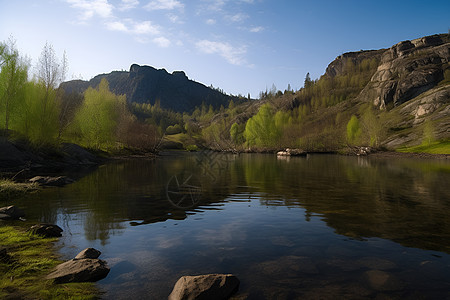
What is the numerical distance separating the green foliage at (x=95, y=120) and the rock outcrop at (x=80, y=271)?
2523 inches

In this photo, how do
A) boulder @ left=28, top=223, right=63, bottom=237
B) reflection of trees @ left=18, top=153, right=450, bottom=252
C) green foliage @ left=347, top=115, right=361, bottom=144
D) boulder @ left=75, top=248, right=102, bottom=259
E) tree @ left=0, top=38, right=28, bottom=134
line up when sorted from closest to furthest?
1. boulder @ left=75, top=248, right=102, bottom=259
2. boulder @ left=28, top=223, right=63, bottom=237
3. reflection of trees @ left=18, top=153, right=450, bottom=252
4. tree @ left=0, top=38, right=28, bottom=134
5. green foliage @ left=347, top=115, right=361, bottom=144

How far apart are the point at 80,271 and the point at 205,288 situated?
3608 mm

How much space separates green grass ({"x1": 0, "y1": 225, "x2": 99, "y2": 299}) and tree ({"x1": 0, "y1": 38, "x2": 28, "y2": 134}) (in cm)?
3767

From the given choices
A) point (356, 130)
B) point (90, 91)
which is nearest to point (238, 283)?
point (90, 91)

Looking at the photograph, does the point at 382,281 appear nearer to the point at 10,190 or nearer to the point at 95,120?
the point at 10,190

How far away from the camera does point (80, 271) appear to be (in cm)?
700

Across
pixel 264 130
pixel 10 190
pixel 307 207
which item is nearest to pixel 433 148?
pixel 264 130

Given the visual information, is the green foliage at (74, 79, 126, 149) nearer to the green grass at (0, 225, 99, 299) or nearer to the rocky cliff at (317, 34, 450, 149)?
the green grass at (0, 225, 99, 299)

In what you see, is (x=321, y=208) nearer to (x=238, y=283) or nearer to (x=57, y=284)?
(x=238, y=283)

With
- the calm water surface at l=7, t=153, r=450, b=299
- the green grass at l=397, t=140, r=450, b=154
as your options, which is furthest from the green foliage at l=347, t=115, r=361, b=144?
the calm water surface at l=7, t=153, r=450, b=299

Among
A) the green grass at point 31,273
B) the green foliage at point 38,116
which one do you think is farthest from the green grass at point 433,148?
the green foliage at point 38,116

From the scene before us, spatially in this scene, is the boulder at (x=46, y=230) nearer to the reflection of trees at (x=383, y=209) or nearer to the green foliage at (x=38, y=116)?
the reflection of trees at (x=383, y=209)

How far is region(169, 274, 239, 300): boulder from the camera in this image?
6.06 metres

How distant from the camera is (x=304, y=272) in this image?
7742mm
